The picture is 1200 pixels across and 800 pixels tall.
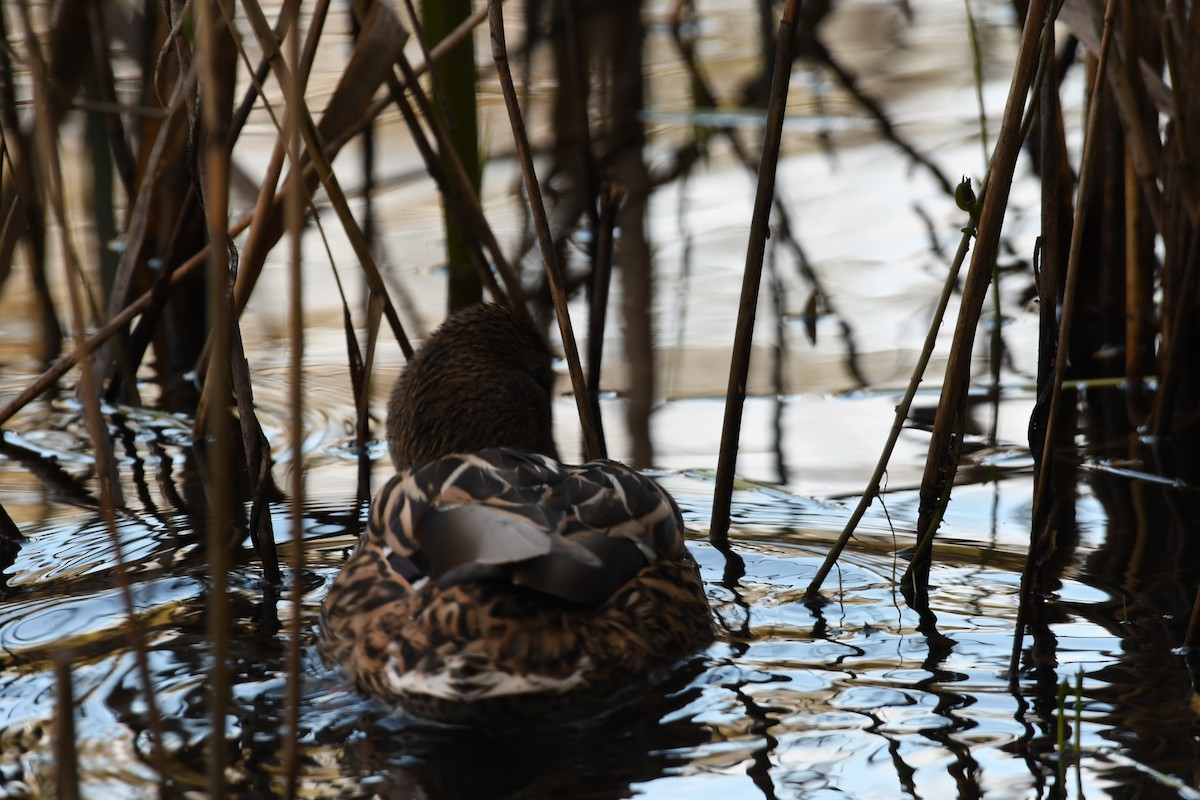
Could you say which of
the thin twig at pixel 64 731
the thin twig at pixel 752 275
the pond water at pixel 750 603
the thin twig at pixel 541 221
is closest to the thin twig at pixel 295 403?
the thin twig at pixel 64 731

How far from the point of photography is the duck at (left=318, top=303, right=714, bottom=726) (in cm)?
321

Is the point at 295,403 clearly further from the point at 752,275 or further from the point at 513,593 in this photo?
the point at 752,275

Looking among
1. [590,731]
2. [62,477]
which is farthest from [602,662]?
[62,477]

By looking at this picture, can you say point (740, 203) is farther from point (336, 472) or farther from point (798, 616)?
point (798, 616)

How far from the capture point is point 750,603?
13.1ft

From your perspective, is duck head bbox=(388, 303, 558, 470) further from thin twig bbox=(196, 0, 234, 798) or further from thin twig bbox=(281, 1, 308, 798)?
thin twig bbox=(196, 0, 234, 798)

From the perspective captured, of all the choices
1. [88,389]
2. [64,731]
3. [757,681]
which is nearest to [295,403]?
[88,389]

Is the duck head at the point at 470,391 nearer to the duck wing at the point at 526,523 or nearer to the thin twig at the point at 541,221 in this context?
the thin twig at the point at 541,221

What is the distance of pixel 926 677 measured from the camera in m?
3.42

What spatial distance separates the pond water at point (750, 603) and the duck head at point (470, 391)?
1.11 feet

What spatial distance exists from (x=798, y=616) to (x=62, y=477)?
251 cm

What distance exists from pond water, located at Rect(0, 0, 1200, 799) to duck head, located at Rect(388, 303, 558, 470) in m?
0.34

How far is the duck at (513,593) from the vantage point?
3.21 meters

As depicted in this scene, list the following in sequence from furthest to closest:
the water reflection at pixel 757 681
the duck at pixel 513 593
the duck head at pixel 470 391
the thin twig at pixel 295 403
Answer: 1. the duck head at pixel 470 391
2. the duck at pixel 513 593
3. the water reflection at pixel 757 681
4. the thin twig at pixel 295 403
